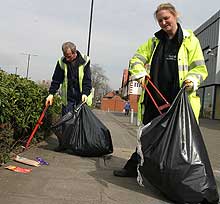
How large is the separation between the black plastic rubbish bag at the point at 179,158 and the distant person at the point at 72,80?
2.36 meters

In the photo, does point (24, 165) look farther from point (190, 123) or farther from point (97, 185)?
point (190, 123)

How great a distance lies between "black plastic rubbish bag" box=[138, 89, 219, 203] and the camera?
3.49 metres

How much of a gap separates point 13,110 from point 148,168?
207 cm

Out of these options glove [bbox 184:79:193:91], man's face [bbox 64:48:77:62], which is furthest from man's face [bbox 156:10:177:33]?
man's face [bbox 64:48:77:62]

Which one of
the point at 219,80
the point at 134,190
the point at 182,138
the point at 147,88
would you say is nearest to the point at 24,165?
the point at 134,190

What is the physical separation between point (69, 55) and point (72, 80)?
1.56ft

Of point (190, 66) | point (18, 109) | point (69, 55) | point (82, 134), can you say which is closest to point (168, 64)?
point (190, 66)

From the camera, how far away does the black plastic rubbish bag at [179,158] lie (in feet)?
11.5

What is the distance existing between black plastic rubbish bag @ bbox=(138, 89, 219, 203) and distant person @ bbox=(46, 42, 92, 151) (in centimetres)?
236

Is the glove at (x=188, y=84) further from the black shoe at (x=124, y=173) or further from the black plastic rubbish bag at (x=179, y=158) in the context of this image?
A: the black shoe at (x=124, y=173)

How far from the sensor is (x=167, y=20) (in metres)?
4.20

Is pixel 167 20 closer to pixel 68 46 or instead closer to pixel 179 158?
pixel 179 158

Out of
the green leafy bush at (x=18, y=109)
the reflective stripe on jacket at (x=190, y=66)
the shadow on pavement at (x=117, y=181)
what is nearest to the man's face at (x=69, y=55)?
the green leafy bush at (x=18, y=109)

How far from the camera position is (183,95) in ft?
12.6
